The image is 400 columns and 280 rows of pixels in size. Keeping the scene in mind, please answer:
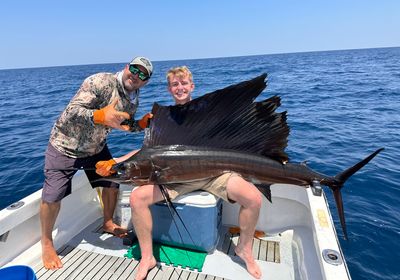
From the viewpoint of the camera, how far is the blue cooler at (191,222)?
2.10 metres

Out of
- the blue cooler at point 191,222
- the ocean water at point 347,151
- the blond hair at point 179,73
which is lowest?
the ocean water at point 347,151

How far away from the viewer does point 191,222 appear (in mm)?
2150

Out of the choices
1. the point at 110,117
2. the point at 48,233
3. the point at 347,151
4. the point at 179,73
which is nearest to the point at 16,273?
the point at 48,233

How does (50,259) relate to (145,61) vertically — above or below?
below

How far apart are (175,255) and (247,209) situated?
0.65m

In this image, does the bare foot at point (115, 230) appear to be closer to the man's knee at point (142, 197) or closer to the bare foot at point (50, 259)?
the bare foot at point (50, 259)

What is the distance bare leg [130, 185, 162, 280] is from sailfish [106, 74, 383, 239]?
6 cm

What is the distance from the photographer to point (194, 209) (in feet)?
6.90

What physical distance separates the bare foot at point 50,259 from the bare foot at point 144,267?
58 centimetres

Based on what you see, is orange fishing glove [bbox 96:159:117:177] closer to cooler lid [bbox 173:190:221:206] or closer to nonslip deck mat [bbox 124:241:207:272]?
cooler lid [bbox 173:190:221:206]

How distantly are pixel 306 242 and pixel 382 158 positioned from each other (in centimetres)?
367

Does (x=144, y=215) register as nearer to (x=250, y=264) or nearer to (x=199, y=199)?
(x=199, y=199)

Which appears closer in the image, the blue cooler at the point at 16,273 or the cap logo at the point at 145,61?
the blue cooler at the point at 16,273

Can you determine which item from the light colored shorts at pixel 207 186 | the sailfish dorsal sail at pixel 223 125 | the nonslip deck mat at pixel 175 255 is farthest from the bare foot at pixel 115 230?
the sailfish dorsal sail at pixel 223 125
